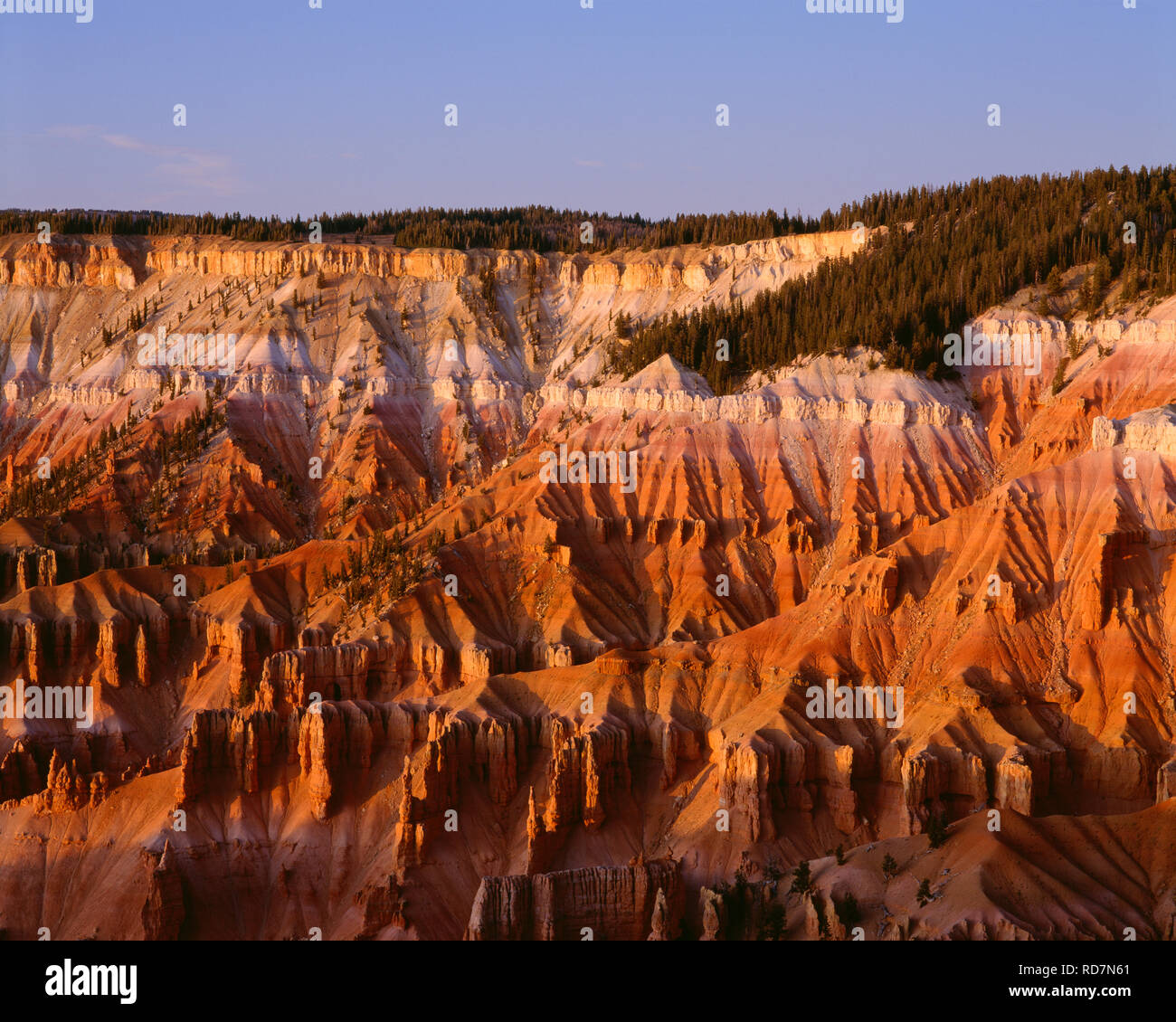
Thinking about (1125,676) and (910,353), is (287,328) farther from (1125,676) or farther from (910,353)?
(1125,676)

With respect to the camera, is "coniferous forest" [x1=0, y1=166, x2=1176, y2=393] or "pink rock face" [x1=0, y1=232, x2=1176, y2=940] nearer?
"pink rock face" [x1=0, y1=232, x2=1176, y2=940]

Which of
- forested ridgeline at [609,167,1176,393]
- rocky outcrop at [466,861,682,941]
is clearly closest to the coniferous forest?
forested ridgeline at [609,167,1176,393]

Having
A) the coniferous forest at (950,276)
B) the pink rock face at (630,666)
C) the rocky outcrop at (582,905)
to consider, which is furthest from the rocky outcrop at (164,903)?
the coniferous forest at (950,276)

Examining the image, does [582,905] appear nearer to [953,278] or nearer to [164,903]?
[164,903]

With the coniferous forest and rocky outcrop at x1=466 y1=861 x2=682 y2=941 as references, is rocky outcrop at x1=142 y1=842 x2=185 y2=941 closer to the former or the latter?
rocky outcrop at x1=466 y1=861 x2=682 y2=941

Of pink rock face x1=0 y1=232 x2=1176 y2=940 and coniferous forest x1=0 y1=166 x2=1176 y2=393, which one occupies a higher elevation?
coniferous forest x1=0 y1=166 x2=1176 y2=393

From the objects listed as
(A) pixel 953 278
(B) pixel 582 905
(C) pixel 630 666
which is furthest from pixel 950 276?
(B) pixel 582 905
